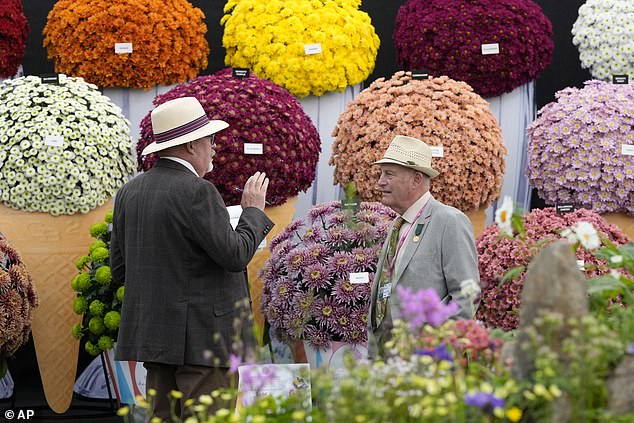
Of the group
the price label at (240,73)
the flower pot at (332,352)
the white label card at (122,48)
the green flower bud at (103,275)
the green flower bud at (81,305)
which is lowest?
the flower pot at (332,352)

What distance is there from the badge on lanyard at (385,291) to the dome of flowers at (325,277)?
583mm

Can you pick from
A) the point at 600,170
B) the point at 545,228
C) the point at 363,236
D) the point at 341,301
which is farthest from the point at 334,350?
the point at 600,170

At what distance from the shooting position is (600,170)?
15.8 ft

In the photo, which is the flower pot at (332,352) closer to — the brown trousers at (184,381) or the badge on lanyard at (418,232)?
the badge on lanyard at (418,232)

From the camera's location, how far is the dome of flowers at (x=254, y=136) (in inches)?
181

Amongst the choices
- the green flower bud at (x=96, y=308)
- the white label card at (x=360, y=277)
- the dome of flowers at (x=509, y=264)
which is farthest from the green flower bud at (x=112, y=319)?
the dome of flowers at (x=509, y=264)

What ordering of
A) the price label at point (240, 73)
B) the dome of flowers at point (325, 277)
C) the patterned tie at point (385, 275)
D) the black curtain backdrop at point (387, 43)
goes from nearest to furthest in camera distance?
the patterned tie at point (385, 275) < the dome of flowers at point (325, 277) < the price label at point (240, 73) < the black curtain backdrop at point (387, 43)

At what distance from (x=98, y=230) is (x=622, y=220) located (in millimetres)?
2706

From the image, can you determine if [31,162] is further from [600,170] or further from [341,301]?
[600,170]

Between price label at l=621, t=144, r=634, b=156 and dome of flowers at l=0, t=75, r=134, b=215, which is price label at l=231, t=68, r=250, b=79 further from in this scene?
price label at l=621, t=144, r=634, b=156

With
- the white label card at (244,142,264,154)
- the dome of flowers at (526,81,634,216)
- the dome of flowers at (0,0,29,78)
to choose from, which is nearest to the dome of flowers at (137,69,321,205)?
the white label card at (244,142,264,154)

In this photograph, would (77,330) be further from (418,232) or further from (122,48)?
(418,232)

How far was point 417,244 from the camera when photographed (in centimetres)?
331

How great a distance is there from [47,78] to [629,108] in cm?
304
